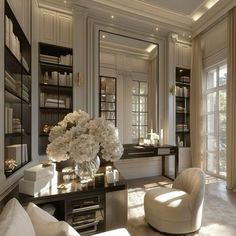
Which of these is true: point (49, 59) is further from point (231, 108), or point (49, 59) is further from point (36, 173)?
point (231, 108)

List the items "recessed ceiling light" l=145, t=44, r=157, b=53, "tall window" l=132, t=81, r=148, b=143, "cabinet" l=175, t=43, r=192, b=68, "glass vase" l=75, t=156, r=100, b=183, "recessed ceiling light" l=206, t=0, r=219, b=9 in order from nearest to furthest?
"glass vase" l=75, t=156, r=100, b=183, "recessed ceiling light" l=206, t=0, r=219, b=9, "tall window" l=132, t=81, r=148, b=143, "recessed ceiling light" l=145, t=44, r=157, b=53, "cabinet" l=175, t=43, r=192, b=68

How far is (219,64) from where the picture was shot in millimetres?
4262

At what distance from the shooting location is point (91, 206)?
150cm

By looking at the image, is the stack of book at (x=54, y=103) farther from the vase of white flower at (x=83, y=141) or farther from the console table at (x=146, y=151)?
the vase of white flower at (x=83, y=141)

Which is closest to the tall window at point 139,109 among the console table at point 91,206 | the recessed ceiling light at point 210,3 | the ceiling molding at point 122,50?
the ceiling molding at point 122,50

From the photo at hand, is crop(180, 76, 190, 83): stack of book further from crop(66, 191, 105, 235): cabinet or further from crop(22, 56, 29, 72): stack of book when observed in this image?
crop(66, 191, 105, 235): cabinet

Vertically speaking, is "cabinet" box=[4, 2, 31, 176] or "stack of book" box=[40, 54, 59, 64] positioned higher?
"stack of book" box=[40, 54, 59, 64]

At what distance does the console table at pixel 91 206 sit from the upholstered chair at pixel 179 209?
73 centimetres

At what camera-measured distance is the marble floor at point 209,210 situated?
2170 millimetres

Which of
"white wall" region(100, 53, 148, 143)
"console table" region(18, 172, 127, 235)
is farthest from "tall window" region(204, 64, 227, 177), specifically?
"console table" region(18, 172, 127, 235)

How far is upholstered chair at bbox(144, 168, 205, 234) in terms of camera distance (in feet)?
6.63

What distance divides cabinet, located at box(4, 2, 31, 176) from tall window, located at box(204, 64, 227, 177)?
13.3 ft

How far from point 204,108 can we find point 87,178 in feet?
13.0

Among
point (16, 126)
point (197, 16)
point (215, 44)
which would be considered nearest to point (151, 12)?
point (197, 16)
